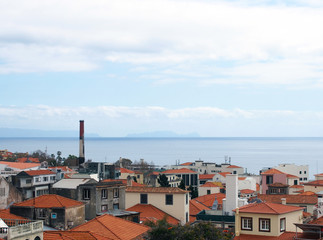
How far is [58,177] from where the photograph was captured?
68.6 meters

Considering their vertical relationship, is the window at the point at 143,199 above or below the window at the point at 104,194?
below

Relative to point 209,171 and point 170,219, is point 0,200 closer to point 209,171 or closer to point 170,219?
point 170,219

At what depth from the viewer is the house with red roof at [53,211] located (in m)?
41.5

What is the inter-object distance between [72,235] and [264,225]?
11.7m

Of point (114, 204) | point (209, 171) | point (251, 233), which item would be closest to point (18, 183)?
point (114, 204)

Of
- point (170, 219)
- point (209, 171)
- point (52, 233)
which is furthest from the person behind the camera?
point (209, 171)

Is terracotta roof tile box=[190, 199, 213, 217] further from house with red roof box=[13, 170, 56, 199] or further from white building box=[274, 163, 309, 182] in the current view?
white building box=[274, 163, 309, 182]

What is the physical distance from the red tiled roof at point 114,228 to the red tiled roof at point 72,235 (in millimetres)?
1707

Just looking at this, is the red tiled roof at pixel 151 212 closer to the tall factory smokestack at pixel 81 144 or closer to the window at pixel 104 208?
the window at pixel 104 208

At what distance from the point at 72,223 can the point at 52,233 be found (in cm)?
1208

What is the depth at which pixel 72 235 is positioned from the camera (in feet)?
101

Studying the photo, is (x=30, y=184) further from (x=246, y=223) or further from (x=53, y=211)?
(x=246, y=223)

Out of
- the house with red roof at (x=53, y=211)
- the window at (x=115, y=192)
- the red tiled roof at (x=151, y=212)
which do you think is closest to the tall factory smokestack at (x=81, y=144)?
the red tiled roof at (x=151, y=212)

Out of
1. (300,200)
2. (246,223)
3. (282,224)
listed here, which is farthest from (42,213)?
(300,200)
